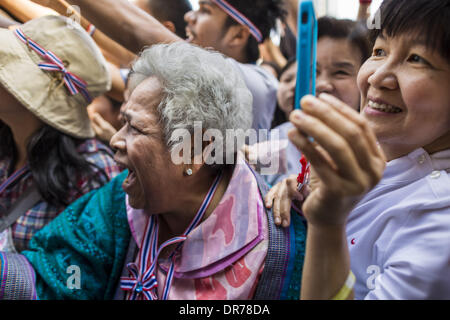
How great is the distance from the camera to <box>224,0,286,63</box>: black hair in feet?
4.01

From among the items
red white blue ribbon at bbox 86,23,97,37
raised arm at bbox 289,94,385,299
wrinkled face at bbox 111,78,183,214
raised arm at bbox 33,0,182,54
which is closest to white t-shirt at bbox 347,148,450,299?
raised arm at bbox 289,94,385,299

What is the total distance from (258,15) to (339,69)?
0.45 metres

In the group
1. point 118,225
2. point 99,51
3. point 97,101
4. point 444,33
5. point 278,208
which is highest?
point 444,33

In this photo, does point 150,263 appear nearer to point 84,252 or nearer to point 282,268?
point 84,252

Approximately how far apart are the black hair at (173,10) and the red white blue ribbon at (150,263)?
18.0 inches

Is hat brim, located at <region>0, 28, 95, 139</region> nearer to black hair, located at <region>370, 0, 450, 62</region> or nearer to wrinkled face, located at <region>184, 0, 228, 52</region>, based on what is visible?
wrinkled face, located at <region>184, 0, 228, 52</region>

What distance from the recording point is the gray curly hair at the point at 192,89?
0.92 meters

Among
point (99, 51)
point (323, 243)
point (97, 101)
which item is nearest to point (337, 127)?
point (323, 243)

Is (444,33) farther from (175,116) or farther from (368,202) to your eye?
(175,116)

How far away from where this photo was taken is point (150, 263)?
0.95 m

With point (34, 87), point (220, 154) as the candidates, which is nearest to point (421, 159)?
point (220, 154)

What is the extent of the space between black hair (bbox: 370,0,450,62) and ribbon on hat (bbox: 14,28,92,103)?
2.88ft

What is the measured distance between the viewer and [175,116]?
3.00 feet

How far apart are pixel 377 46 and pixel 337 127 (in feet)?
1.05
